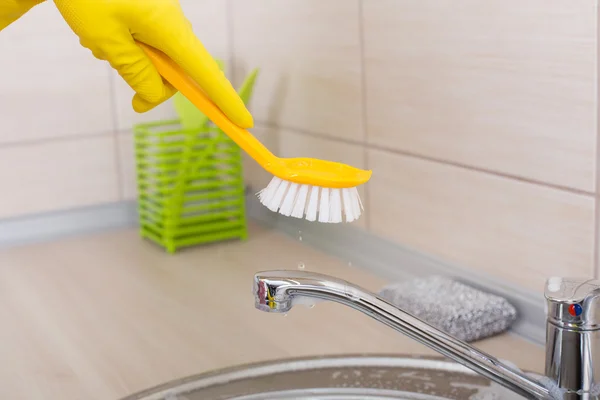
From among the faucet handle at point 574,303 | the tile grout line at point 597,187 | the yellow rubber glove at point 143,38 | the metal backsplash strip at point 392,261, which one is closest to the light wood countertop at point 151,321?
the metal backsplash strip at point 392,261

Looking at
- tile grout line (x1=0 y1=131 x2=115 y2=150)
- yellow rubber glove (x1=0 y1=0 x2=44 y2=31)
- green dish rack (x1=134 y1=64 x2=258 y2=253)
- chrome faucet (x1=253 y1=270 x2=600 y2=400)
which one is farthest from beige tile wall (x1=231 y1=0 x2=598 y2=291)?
yellow rubber glove (x1=0 y1=0 x2=44 y2=31)

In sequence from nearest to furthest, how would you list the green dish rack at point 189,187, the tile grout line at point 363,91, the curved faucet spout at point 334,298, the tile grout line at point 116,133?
the curved faucet spout at point 334,298, the tile grout line at point 363,91, the green dish rack at point 189,187, the tile grout line at point 116,133

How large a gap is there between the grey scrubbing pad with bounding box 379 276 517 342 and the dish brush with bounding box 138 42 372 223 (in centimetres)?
26

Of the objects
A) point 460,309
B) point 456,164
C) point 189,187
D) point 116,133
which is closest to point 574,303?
point 460,309

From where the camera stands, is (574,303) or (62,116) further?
(62,116)

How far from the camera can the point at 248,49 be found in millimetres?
1510

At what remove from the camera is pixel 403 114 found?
1.15 m

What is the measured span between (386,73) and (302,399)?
52 centimetres

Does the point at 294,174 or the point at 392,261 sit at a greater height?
the point at 294,174

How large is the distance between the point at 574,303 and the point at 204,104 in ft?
1.07

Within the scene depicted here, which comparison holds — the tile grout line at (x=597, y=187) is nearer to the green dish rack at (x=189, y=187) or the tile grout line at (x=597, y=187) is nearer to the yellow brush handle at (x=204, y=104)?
the yellow brush handle at (x=204, y=104)

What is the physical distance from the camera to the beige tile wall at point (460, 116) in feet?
2.92

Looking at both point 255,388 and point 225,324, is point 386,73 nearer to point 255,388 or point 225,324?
point 225,324

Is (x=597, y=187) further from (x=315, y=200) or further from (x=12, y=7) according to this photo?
(x=12, y=7)
